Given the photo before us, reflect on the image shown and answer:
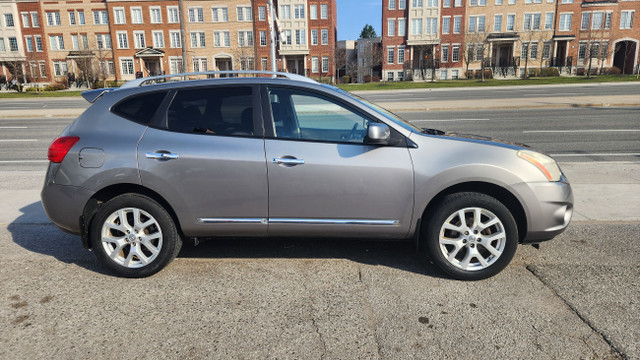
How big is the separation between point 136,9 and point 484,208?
2504 inches

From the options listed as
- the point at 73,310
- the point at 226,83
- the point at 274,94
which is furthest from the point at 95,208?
the point at 274,94

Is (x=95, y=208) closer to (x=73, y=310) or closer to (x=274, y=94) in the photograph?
(x=73, y=310)

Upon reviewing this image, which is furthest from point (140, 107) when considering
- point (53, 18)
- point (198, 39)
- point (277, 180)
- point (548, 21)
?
point (53, 18)

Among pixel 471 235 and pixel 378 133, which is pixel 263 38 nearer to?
pixel 378 133

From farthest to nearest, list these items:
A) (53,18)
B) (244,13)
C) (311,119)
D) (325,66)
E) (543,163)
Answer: (53,18) < (325,66) < (244,13) < (311,119) < (543,163)

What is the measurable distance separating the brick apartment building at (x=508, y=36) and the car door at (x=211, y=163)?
52.9m

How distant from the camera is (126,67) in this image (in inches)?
2324

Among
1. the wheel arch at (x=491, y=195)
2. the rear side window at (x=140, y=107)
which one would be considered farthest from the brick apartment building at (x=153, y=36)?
the wheel arch at (x=491, y=195)

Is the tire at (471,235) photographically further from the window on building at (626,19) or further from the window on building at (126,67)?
the window on building at (626,19)

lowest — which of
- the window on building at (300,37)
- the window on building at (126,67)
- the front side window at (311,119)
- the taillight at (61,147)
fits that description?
the taillight at (61,147)

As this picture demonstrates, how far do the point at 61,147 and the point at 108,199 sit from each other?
60 centimetres

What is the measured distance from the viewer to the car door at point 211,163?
3.66 m

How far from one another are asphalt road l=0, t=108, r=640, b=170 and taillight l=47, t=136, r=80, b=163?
614 centimetres

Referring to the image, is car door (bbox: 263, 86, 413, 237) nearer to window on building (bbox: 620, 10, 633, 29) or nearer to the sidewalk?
the sidewalk
